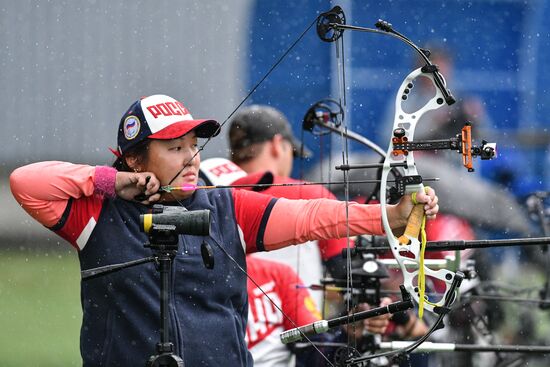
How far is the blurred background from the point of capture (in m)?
6.08

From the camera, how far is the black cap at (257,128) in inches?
194

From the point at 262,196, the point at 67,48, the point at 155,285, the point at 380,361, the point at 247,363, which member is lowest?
the point at 380,361

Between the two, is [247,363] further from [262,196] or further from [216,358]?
[262,196]

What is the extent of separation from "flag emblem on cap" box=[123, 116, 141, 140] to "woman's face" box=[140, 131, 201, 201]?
0.06 m

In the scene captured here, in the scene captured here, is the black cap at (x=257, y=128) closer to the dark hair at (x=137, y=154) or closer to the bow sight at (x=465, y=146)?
the dark hair at (x=137, y=154)

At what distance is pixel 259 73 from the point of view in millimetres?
6027

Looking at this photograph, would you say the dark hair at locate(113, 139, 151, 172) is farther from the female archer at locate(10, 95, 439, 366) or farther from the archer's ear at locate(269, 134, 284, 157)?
the archer's ear at locate(269, 134, 284, 157)

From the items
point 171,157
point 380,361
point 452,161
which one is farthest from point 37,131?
point 171,157

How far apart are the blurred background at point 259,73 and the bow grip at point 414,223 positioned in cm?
278

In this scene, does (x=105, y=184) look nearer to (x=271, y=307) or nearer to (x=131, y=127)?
(x=131, y=127)

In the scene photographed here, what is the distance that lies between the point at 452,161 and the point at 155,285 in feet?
9.92

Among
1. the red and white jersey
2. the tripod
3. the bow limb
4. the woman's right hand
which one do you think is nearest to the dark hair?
the woman's right hand

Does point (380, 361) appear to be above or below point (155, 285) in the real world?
below

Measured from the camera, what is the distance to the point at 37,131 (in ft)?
20.6
